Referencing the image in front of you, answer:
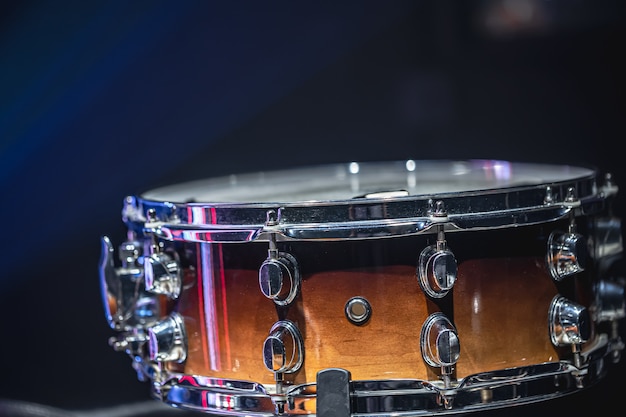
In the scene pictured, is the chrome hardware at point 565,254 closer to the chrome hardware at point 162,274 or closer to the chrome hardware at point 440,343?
the chrome hardware at point 440,343

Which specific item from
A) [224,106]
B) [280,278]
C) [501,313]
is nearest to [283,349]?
[280,278]

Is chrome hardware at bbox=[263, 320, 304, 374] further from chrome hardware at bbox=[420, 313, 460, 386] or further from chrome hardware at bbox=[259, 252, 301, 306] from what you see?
chrome hardware at bbox=[420, 313, 460, 386]

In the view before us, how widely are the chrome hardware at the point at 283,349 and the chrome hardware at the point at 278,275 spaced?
52 mm

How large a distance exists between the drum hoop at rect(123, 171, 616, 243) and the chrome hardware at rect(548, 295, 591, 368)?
0.20 m

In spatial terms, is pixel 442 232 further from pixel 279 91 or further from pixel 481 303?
pixel 279 91

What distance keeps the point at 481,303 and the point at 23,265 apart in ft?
5.91

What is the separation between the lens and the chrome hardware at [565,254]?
1669 mm

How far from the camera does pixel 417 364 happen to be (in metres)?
1.62

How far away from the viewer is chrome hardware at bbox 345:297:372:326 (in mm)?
1604

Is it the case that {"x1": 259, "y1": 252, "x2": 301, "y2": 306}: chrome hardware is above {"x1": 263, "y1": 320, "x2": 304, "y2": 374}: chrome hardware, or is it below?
above

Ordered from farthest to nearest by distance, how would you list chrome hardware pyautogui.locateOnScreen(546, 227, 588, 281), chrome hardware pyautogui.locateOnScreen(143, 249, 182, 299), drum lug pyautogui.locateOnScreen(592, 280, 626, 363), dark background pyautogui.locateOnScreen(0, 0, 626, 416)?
dark background pyautogui.locateOnScreen(0, 0, 626, 416), drum lug pyautogui.locateOnScreen(592, 280, 626, 363), chrome hardware pyautogui.locateOnScreen(143, 249, 182, 299), chrome hardware pyautogui.locateOnScreen(546, 227, 588, 281)

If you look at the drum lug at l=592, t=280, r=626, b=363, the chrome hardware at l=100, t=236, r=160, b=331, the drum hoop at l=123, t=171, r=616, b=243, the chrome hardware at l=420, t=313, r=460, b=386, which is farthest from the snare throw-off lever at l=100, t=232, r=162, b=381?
the drum lug at l=592, t=280, r=626, b=363

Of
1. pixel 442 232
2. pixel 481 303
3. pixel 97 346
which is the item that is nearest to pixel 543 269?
pixel 481 303

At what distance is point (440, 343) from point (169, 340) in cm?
62
